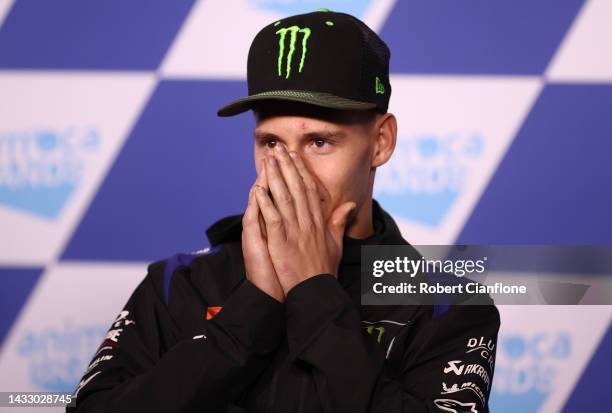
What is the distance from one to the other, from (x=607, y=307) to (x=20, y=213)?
162 cm

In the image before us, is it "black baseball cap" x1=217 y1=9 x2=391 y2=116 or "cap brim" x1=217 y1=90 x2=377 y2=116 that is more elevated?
"black baseball cap" x1=217 y1=9 x2=391 y2=116

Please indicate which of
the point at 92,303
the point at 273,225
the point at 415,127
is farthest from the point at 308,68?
the point at 92,303

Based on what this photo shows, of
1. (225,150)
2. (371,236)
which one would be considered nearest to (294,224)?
(371,236)

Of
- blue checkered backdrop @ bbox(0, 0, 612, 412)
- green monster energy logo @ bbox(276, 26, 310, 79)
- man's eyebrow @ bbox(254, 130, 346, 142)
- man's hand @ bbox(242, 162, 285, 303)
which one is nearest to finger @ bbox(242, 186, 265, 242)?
man's hand @ bbox(242, 162, 285, 303)

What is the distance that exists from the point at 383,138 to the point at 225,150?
83cm

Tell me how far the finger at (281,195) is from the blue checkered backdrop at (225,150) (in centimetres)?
95

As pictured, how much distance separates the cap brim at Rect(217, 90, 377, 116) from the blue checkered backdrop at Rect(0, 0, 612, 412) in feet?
2.83

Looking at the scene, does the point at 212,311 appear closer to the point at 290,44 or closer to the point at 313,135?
the point at 313,135

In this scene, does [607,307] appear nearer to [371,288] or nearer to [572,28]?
[572,28]

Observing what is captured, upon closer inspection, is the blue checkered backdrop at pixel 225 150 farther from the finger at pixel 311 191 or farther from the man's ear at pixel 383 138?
the finger at pixel 311 191

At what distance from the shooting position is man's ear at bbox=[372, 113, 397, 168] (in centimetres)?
149

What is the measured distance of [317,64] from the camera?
1.38m

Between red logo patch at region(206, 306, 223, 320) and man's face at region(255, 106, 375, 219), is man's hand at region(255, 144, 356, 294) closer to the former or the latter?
man's face at region(255, 106, 375, 219)

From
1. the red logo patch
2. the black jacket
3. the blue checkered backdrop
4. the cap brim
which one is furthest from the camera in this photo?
the blue checkered backdrop
